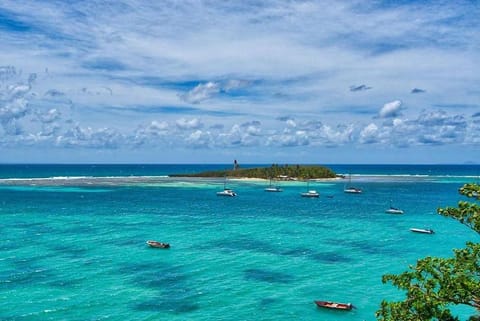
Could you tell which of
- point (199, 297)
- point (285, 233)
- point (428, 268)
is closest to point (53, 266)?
point (199, 297)

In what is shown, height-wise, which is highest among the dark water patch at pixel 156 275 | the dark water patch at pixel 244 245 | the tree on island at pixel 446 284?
the tree on island at pixel 446 284

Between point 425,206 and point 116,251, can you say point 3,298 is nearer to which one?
point 116,251

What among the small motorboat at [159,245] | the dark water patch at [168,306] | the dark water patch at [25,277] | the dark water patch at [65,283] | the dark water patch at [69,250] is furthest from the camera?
the small motorboat at [159,245]

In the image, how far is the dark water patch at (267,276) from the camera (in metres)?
51.4

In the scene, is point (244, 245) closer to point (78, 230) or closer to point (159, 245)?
point (159, 245)

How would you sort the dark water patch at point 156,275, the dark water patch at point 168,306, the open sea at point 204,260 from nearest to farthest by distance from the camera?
the dark water patch at point 168,306
the open sea at point 204,260
the dark water patch at point 156,275

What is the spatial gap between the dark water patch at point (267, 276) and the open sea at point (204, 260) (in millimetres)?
123

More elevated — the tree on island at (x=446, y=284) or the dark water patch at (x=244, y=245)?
the tree on island at (x=446, y=284)

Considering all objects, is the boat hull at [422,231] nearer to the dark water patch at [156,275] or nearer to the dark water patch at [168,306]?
the dark water patch at [156,275]

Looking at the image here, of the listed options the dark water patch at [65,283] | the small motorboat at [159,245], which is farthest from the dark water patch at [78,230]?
the dark water patch at [65,283]

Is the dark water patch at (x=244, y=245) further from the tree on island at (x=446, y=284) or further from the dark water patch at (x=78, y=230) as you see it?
the tree on island at (x=446, y=284)

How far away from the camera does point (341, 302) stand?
4488 centimetres

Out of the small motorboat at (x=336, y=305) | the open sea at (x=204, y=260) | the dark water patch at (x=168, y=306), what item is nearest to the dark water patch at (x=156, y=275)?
the open sea at (x=204, y=260)

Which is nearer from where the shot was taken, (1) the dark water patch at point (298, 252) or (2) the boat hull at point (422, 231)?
(1) the dark water patch at point (298, 252)
